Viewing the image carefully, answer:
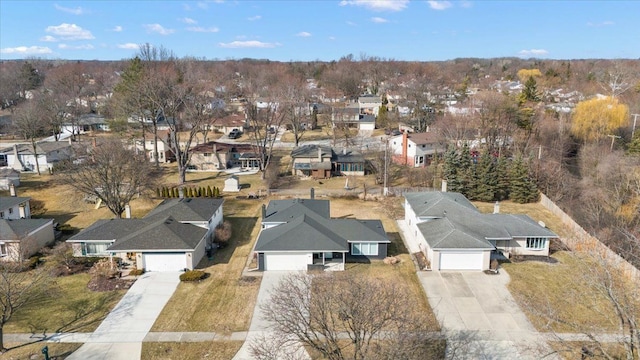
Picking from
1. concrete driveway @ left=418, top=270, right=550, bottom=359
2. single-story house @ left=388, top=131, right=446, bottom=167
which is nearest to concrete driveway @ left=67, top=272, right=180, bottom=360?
concrete driveway @ left=418, top=270, right=550, bottom=359

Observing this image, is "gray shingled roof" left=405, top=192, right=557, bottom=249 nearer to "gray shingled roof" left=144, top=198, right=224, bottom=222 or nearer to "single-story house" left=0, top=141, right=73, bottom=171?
"gray shingled roof" left=144, top=198, right=224, bottom=222

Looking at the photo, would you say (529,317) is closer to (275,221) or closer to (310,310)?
(310,310)

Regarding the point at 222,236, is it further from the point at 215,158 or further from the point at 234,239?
the point at 215,158

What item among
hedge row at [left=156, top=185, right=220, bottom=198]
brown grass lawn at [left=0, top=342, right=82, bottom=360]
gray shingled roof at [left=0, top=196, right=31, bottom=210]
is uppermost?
gray shingled roof at [left=0, top=196, right=31, bottom=210]

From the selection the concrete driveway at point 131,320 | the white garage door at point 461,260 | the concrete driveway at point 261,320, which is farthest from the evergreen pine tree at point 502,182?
the concrete driveway at point 131,320

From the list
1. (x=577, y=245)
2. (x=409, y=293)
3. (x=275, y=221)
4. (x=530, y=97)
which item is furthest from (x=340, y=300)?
(x=530, y=97)

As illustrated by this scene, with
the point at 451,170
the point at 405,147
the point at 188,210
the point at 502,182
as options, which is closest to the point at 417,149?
the point at 405,147
